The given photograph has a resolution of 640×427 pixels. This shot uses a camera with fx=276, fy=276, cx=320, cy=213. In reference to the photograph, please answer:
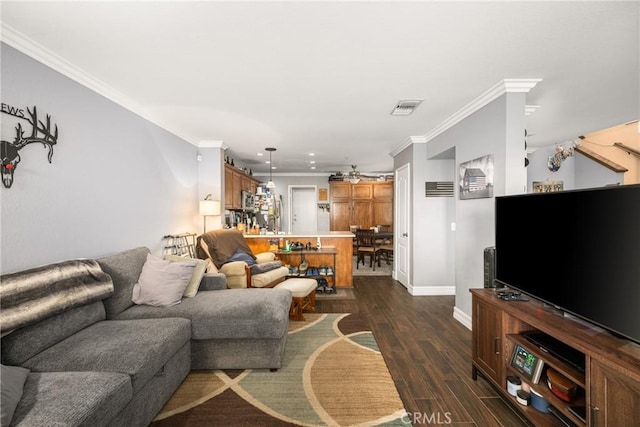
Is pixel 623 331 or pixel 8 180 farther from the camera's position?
pixel 8 180

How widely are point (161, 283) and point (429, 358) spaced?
255cm

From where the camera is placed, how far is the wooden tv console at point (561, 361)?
120 centimetres

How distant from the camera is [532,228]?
6.07 feet

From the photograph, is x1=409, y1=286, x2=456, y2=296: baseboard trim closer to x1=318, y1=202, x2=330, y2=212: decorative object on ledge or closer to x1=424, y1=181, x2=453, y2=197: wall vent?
x1=424, y1=181, x2=453, y2=197: wall vent

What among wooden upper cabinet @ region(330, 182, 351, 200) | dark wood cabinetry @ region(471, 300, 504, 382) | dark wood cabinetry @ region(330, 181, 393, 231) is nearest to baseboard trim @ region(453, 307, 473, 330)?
dark wood cabinetry @ region(471, 300, 504, 382)

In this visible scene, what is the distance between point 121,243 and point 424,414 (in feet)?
10.1

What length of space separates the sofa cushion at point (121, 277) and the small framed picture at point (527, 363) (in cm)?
301

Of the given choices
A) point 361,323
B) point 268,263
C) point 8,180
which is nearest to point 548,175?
point 361,323

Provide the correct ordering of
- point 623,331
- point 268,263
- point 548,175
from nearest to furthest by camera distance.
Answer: point 623,331, point 268,263, point 548,175

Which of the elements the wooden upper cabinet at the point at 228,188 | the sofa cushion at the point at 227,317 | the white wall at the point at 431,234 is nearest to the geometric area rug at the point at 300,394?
the sofa cushion at the point at 227,317

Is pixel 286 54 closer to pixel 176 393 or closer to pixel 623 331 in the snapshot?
pixel 623 331

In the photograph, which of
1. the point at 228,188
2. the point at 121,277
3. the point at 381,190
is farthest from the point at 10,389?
the point at 381,190

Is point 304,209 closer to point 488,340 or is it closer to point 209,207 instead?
point 209,207

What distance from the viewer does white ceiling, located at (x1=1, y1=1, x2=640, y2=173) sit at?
64.6 inches
